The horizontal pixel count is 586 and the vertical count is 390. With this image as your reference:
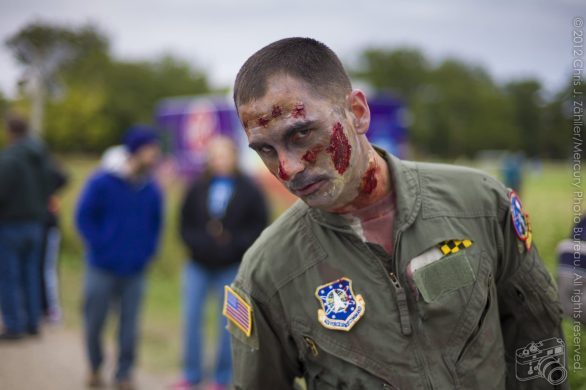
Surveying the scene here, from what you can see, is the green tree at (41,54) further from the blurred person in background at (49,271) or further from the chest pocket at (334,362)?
the chest pocket at (334,362)

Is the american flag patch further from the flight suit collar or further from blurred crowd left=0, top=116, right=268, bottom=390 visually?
blurred crowd left=0, top=116, right=268, bottom=390

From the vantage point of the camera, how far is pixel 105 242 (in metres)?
5.65

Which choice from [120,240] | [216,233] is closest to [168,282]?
[120,240]

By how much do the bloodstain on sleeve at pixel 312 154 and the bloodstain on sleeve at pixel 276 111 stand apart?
0.16 metres

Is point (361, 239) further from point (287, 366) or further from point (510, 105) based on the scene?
point (510, 105)

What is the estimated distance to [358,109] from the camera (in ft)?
6.66

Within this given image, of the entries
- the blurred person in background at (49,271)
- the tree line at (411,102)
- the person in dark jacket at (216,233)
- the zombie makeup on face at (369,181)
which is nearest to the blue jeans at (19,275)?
the blurred person in background at (49,271)

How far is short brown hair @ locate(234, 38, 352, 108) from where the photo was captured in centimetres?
189

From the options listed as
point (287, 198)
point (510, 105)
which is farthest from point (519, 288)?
point (510, 105)

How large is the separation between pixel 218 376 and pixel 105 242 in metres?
1.62

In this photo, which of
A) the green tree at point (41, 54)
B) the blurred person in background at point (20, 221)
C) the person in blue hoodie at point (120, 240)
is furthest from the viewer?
the green tree at point (41, 54)

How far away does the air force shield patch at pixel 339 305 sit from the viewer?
197 cm

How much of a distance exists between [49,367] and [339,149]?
5.52 meters

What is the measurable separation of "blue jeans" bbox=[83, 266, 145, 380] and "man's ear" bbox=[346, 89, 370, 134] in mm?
4270
